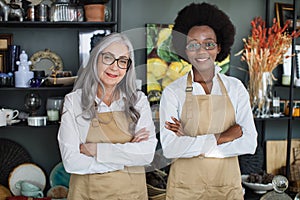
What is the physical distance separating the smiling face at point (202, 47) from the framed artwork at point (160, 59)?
0.55 meters

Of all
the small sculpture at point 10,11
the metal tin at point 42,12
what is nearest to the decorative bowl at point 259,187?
the metal tin at point 42,12

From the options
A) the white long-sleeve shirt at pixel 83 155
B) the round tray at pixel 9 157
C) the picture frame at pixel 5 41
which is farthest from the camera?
the round tray at pixel 9 157

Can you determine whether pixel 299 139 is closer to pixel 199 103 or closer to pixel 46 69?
pixel 199 103

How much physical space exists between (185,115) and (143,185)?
42 centimetres

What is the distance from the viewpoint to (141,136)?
222 centimetres

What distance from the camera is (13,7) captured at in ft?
8.39

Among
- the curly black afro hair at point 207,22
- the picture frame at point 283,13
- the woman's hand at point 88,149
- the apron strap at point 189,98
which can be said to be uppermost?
the picture frame at point 283,13

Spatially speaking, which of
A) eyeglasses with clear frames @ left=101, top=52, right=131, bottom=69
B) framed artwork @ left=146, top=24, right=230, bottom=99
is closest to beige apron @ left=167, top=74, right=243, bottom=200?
eyeglasses with clear frames @ left=101, top=52, right=131, bottom=69

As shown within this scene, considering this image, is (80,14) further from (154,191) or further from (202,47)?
(154,191)

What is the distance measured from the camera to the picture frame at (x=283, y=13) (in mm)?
3217

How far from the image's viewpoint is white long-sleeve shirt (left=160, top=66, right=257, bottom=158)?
2.26 meters

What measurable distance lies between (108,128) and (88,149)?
0.16 meters

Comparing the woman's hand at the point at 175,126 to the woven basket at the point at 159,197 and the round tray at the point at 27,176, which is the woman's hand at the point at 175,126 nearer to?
the woven basket at the point at 159,197

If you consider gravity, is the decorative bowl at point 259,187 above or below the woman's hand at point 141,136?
below
